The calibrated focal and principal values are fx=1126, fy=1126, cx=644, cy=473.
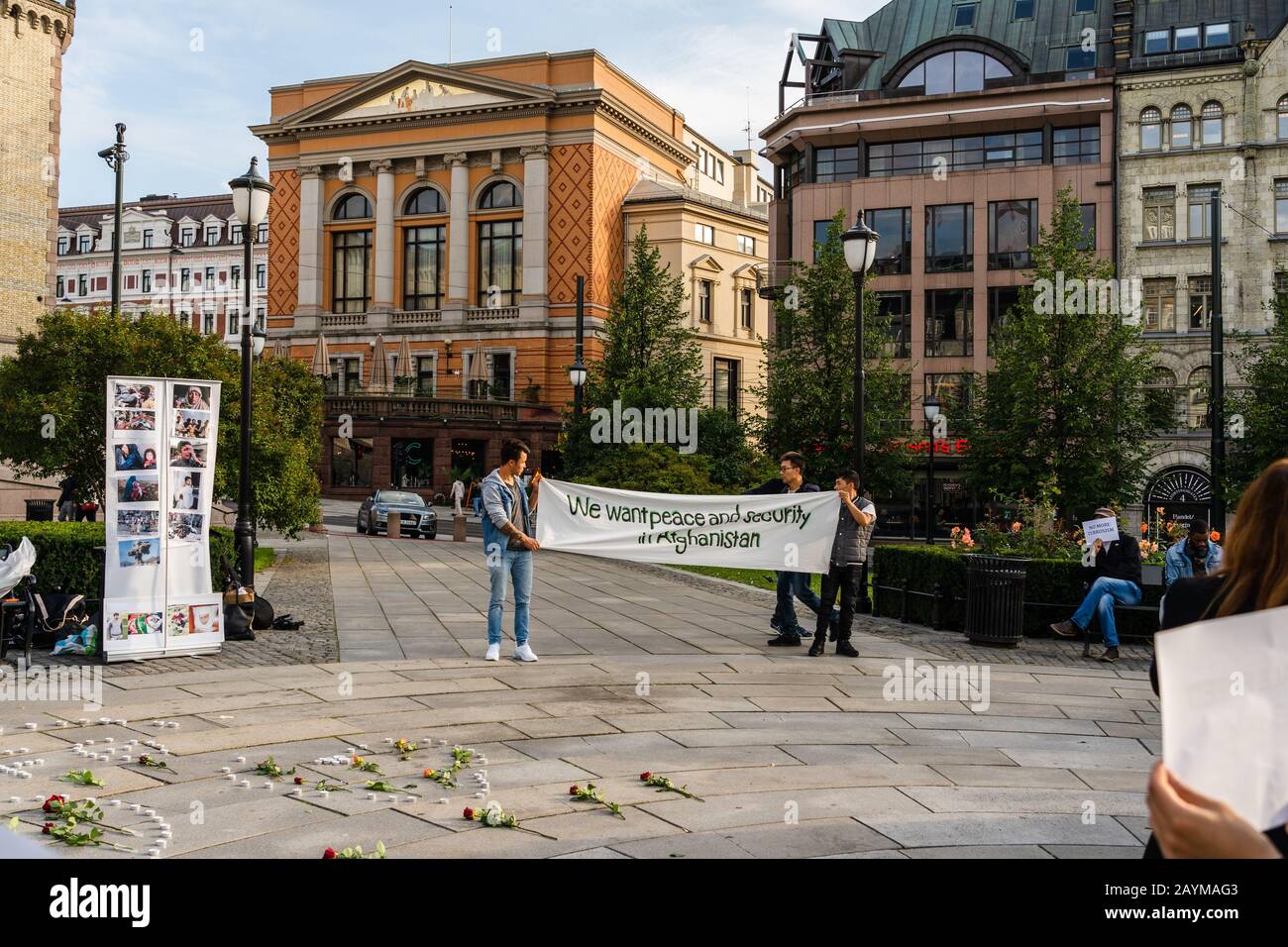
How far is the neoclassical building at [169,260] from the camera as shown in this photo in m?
95.9

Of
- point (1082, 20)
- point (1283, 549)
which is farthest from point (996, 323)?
point (1283, 549)

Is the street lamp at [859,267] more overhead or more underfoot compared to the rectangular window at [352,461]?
more overhead

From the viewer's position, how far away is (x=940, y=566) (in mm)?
15367

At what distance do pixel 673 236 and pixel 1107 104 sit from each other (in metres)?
25.2

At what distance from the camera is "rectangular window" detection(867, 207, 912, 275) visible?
5084cm

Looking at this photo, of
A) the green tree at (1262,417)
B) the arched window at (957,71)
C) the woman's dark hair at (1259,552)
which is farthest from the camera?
the arched window at (957,71)

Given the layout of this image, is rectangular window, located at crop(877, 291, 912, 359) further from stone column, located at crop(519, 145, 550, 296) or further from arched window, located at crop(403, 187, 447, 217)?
arched window, located at crop(403, 187, 447, 217)

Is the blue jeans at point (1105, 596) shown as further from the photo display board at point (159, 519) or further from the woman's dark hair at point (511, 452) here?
the photo display board at point (159, 519)

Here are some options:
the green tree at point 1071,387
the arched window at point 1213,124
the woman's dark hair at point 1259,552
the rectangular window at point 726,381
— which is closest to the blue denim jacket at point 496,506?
the woman's dark hair at point 1259,552

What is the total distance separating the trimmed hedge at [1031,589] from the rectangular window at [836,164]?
3958 cm

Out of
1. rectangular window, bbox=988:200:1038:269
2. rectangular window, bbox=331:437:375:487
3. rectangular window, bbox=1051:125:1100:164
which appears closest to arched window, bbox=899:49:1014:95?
rectangular window, bbox=1051:125:1100:164

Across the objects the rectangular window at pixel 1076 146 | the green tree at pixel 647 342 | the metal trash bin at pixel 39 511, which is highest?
the rectangular window at pixel 1076 146

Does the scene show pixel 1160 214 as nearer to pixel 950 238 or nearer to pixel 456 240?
pixel 950 238
